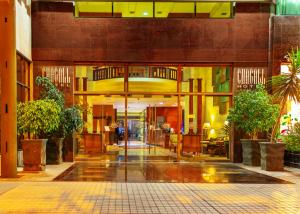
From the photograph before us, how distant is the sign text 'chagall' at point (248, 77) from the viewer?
504 inches

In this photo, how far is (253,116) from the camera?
11539mm

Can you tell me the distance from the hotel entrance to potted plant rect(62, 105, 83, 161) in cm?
52

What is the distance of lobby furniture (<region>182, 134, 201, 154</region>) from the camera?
13211 mm

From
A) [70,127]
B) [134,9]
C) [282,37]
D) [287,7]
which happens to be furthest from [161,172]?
[287,7]

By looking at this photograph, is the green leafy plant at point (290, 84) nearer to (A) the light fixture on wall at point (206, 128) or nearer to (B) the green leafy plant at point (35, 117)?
(A) the light fixture on wall at point (206, 128)

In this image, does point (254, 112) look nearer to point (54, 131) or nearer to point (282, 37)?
point (282, 37)

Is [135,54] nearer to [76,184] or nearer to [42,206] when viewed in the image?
[76,184]

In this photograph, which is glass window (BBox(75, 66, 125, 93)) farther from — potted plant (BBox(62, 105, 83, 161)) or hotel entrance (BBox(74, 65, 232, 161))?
potted plant (BBox(62, 105, 83, 161))

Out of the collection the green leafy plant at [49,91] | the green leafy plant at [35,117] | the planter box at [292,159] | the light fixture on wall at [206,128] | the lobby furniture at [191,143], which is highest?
the green leafy plant at [49,91]

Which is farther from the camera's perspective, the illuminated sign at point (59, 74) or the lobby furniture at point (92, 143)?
the lobby furniture at point (92, 143)

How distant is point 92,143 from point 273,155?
567cm

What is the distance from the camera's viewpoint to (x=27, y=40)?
1190 cm

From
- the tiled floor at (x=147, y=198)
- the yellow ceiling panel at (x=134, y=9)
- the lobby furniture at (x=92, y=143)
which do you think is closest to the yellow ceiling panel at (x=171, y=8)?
the yellow ceiling panel at (x=134, y=9)

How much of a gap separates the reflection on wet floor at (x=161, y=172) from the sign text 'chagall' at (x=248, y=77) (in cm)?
251
